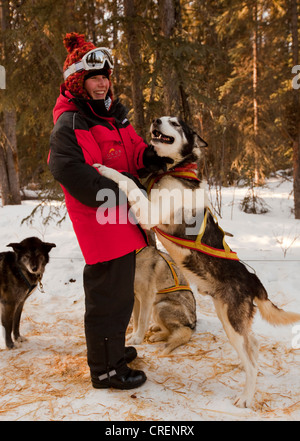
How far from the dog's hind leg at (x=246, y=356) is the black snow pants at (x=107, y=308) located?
0.84 meters

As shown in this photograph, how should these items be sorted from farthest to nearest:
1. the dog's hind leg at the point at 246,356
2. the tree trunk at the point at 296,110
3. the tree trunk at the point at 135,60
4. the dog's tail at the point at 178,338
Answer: the tree trunk at the point at 296,110 → the tree trunk at the point at 135,60 → the dog's tail at the point at 178,338 → the dog's hind leg at the point at 246,356

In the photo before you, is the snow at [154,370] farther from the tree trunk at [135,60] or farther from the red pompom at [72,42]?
the red pompom at [72,42]

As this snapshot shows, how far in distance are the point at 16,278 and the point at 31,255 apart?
0.30m

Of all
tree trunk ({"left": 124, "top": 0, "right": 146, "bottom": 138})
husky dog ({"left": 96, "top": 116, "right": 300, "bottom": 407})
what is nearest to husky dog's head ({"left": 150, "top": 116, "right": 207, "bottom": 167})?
husky dog ({"left": 96, "top": 116, "right": 300, "bottom": 407})

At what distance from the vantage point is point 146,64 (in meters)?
5.21

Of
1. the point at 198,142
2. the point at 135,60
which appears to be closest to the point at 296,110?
the point at 135,60

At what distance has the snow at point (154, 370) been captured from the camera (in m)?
2.49

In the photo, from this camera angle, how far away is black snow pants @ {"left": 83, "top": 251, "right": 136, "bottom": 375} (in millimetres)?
2662

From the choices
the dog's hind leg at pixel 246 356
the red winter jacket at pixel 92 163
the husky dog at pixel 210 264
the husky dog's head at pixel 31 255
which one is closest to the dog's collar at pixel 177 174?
the husky dog at pixel 210 264

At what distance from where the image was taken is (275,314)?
2795mm

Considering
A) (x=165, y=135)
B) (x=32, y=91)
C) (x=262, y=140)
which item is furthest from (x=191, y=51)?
(x=262, y=140)

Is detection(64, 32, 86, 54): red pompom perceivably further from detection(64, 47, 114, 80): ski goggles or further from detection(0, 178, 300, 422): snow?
detection(0, 178, 300, 422): snow

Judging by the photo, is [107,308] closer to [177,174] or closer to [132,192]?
[132,192]

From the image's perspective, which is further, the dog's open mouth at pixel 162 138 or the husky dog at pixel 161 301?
the husky dog at pixel 161 301
